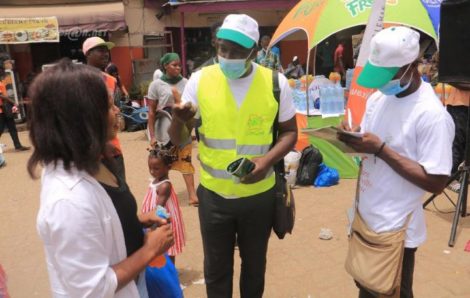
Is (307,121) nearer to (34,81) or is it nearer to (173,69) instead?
(173,69)

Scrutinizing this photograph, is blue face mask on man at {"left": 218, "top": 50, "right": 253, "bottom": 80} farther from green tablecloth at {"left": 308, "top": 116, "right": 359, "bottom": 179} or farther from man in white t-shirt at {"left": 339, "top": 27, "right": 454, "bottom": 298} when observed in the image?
green tablecloth at {"left": 308, "top": 116, "right": 359, "bottom": 179}

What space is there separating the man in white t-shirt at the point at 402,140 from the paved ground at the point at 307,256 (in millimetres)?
1469

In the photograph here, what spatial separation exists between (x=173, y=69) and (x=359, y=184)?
367 centimetres

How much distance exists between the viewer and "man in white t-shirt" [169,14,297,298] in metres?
2.47

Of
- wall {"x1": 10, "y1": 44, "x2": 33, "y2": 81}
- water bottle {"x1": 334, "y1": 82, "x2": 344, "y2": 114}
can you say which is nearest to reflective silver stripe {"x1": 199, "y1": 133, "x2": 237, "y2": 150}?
water bottle {"x1": 334, "y1": 82, "x2": 344, "y2": 114}

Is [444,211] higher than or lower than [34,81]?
lower

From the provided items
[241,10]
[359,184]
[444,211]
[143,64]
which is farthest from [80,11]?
[359,184]

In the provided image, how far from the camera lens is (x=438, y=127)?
2021 mm

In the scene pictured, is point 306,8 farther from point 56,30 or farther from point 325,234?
point 56,30

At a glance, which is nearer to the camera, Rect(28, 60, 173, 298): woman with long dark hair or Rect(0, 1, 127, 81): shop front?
Rect(28, 60, 173, 298): woman with long dark hair

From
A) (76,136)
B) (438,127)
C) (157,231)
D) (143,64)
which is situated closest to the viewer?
(76,136)

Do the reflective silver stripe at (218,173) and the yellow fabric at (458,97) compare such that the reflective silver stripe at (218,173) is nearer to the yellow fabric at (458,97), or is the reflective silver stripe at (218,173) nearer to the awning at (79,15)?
the yellow fabric at (458,97)

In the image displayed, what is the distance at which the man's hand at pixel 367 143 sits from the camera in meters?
2.11

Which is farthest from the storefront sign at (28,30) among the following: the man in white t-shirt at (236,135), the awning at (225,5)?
the man in white t-shirt at (236,135)
